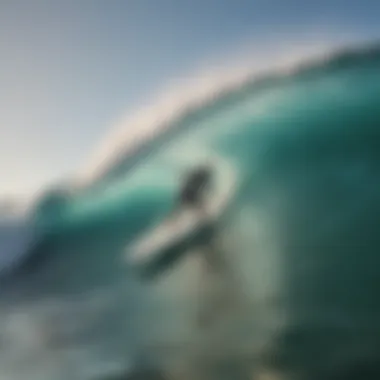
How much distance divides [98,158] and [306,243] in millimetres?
400

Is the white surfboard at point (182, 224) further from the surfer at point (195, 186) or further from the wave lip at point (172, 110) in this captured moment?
the wave lip at point (172, 110)

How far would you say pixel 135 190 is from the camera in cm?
127

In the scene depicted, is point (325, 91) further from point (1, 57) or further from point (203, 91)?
point (1, 57)

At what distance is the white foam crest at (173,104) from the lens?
4.16 feet

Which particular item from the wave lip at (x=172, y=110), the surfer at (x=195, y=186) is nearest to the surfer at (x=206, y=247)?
the surfer at (x=195, y=186)

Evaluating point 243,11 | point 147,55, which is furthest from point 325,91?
point 147,55

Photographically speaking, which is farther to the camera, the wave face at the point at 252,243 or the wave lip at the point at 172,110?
the wave lip at the point at 172,110

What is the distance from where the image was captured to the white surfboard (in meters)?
1.23

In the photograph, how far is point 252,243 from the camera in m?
1.22

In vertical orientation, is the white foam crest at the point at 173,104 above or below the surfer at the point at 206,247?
above

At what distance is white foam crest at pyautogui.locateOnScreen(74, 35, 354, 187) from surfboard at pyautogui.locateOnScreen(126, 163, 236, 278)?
14cm

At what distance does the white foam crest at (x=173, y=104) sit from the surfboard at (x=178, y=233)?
143mm

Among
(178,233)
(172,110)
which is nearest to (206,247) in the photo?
(178,233)

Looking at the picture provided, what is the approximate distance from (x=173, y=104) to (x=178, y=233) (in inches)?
9.2
